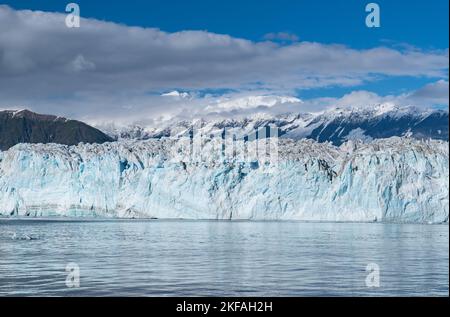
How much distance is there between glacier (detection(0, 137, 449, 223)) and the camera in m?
58.9

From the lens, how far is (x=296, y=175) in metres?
62.3

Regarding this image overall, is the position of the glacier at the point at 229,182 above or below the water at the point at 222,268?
above

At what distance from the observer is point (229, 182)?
65312mm

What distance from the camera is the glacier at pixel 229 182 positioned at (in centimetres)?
5894

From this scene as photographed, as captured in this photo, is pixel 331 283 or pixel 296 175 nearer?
pixel 331 283

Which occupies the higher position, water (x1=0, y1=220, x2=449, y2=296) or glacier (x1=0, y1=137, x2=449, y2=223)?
glacier (x1=0, y1=137, x2=449, y2=223)

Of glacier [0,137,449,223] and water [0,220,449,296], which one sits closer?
water [0,220,449,296]

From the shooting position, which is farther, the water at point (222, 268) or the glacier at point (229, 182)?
the glacier at point (229, 182)

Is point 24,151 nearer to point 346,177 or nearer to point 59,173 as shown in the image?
point 59,173

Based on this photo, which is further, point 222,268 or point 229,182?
point 229,182

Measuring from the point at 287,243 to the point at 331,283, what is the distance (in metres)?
16.5

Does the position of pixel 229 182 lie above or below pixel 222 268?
above

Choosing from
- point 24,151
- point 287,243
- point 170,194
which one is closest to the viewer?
point 287,243
